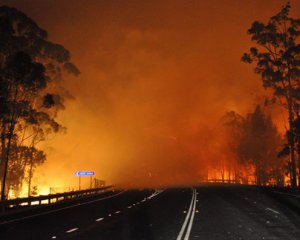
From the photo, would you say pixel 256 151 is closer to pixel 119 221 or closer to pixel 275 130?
pixel 275 130

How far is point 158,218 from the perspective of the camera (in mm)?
18547

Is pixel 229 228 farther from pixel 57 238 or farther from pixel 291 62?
pixel 291 62

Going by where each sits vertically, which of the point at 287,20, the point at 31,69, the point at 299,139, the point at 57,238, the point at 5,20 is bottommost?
the point at 57,238

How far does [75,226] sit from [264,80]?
40.9 meters

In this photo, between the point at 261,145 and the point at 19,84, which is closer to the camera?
the point at 19,84

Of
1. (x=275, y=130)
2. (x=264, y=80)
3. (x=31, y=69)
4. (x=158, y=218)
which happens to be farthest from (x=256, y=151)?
(x=158, y=218)

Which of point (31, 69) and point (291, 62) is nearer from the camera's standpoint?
point (31, 69)

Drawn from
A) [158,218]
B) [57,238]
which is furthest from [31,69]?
[57,238]

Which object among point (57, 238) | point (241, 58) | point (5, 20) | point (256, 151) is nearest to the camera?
point (57, 238)

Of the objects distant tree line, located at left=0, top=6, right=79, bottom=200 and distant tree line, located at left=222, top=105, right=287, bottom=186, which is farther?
distant tree line, located at left=222, top=105, right=287, bottom=186

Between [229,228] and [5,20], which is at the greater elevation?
[5,20]

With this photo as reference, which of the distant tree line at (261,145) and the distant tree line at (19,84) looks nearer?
the distant tree line at (19,84)

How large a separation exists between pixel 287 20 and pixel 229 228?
41.4 meters

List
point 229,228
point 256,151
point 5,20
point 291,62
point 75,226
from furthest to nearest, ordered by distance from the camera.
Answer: point 256,151 < point 291,62 < point 5,20 < point 75,226 < point 229,228
